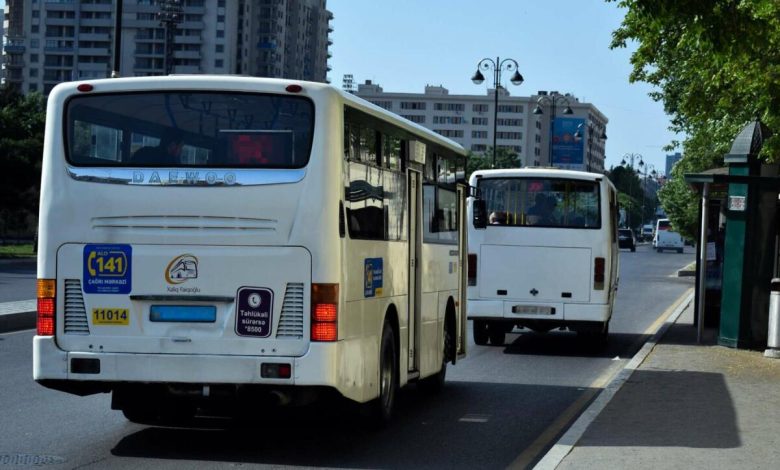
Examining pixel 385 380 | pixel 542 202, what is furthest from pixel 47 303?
pixel 542 202

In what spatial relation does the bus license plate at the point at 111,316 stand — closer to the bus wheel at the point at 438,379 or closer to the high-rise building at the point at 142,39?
the bus wheel at the point at 438,379

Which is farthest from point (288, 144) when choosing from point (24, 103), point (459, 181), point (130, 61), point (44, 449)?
point (130, 61)

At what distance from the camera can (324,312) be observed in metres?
9.52

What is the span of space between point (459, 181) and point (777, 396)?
4325mm

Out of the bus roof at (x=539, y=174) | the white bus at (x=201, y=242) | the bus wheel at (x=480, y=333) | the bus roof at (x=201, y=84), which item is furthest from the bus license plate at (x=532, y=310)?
the bus roof at (x=201, y=84)

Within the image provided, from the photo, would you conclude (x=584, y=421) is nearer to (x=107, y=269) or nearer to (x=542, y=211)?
(x=107, y=269)

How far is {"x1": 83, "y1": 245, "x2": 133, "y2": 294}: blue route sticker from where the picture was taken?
9.73 metres

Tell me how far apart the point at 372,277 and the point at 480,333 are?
37.4 ft

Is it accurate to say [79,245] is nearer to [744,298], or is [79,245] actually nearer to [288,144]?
[288,144]

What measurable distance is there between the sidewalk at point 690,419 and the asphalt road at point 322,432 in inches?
21.6

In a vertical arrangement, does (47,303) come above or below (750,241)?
below

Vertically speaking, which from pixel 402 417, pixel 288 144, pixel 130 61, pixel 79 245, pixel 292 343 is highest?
pixel 130 61

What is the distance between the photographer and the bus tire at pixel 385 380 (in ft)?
36.3

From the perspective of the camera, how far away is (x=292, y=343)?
947cm
